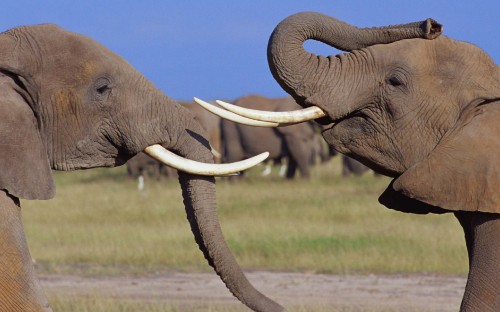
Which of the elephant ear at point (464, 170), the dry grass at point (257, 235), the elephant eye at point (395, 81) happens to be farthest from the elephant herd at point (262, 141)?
the elephant ear at point (464, 170)

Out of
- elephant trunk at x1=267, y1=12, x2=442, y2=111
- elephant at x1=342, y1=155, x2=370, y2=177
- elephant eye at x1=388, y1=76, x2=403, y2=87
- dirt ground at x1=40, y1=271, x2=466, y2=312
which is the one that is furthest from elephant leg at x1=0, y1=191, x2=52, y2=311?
elephant at x1=342, y1=155, x2=370, y2=177

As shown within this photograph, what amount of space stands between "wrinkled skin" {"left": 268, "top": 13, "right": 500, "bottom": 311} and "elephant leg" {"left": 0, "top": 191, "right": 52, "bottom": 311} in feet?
5.44

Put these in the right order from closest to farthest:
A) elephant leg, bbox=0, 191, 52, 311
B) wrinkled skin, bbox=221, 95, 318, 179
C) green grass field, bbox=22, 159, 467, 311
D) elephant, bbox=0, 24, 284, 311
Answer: elephant leg, bbox=0, 191, 52, 311 < elephant, bbox=0, 24, 284, 311 < green grass field, bbox=22, 159, 467, 311 < wrinkled skin, bbox=221, 95, 318, 179

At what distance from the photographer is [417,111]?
761cm

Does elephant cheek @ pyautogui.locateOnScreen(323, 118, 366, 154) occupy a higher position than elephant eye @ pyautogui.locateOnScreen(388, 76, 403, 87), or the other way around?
elephant eye @ pyautogui.locateOnScreen(388, 76, 403, 87)

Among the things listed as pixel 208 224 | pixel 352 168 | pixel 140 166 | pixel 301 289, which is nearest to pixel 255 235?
pixel 301 289

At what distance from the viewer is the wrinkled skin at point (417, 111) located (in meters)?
7.29

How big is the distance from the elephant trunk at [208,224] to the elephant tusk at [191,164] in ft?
0.30

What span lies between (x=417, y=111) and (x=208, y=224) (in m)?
1.33

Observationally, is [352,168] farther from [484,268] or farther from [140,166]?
[484,268]

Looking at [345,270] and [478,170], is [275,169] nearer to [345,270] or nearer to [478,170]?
[345,270]

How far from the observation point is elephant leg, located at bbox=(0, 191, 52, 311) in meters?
7.12

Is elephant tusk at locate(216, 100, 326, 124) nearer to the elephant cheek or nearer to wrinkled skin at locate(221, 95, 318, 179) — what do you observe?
the elephant cheek

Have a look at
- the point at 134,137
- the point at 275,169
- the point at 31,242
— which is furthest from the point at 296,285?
the point at 275,169
